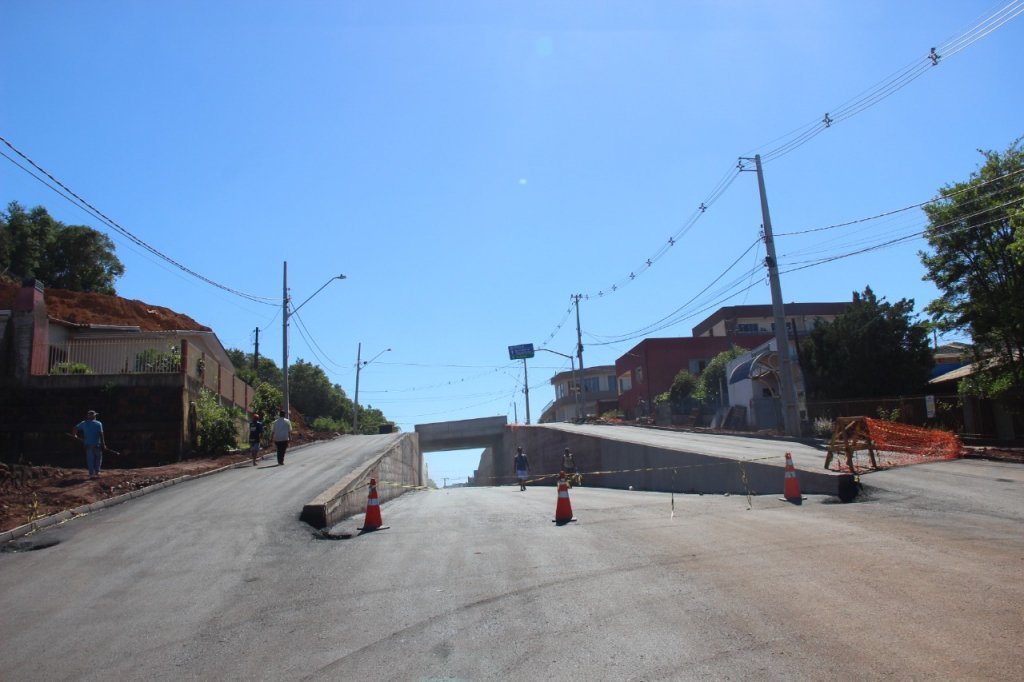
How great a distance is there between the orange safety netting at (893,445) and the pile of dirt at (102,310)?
36820 millimetres

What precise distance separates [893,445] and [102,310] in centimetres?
4419

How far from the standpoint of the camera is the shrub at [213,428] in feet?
89.9

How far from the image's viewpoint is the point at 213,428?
2744cm

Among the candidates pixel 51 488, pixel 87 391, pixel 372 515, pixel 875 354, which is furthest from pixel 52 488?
pixel 875 354

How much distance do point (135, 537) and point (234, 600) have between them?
4.78 meters

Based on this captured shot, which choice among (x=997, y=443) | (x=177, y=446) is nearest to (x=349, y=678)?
(x=177, y=446)

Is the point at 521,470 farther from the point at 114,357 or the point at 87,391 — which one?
the point at 114,357

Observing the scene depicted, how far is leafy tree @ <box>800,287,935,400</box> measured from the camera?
117 feet

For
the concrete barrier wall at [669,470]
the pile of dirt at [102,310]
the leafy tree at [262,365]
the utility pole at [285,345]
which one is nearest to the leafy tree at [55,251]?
the pile of dirt at [102,310]

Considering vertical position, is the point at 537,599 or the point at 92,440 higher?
the point at 92,440

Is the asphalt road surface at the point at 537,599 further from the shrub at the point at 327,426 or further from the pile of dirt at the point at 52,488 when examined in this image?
the shrub at the point at 327,426

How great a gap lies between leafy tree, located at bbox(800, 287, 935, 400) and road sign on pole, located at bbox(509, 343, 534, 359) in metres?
41.2

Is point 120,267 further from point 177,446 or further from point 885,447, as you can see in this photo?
point 885,447

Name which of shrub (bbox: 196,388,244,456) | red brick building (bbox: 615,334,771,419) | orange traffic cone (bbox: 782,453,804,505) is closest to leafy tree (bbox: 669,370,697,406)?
red brick building (bbox: 615,334,771,419)
